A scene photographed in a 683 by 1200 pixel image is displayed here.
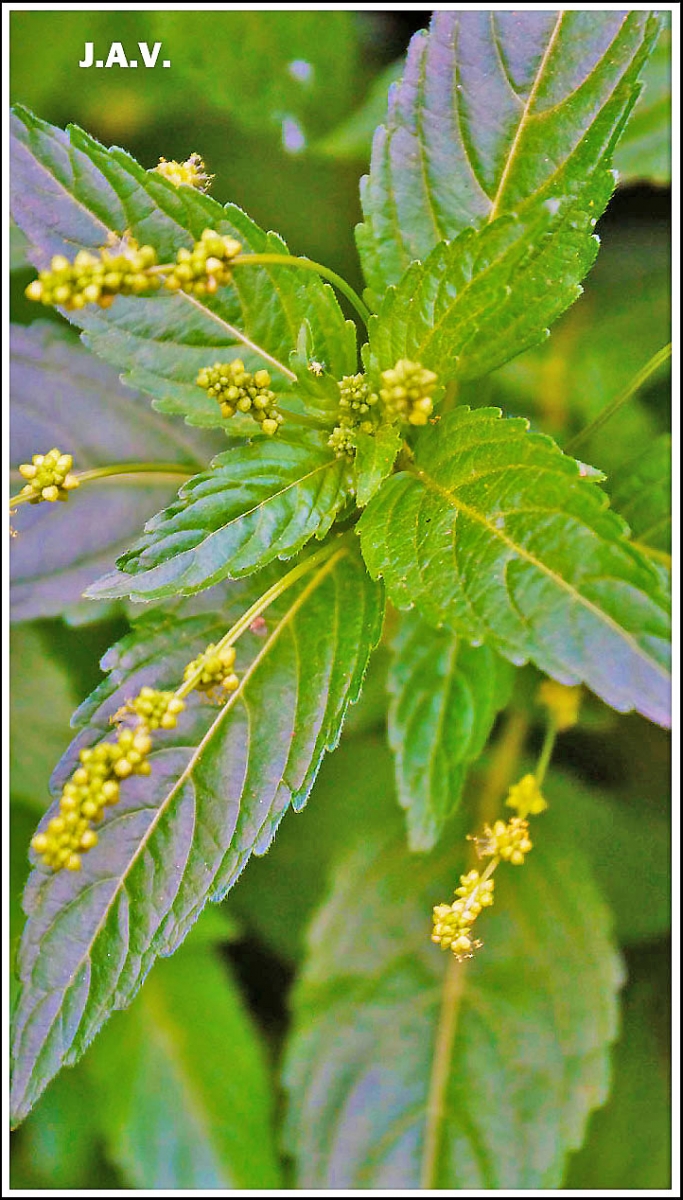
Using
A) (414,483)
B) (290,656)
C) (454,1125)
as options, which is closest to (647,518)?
(414,483)

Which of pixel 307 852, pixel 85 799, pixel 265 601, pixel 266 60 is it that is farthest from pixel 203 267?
pixel 307 852

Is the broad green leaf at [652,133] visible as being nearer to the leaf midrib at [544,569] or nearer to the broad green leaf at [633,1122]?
the leaf midrib at [544,569]

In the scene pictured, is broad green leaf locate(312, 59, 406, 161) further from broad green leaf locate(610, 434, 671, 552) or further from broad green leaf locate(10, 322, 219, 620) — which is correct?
broad green leaf locate(610, 434, 671, 552)

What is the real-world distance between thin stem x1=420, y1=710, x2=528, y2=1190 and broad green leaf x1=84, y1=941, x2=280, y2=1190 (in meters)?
0.29

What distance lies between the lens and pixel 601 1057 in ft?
4.08

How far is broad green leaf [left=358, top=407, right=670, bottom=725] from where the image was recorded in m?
0.72

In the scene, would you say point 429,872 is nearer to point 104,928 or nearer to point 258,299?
point 104,928

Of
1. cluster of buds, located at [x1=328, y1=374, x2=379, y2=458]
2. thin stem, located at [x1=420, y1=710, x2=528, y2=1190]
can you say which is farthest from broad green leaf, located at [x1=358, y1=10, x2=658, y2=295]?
thin stem, located at [x1=420, y1=710, x2=528, y2=1190]

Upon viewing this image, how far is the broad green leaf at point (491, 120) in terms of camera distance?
910mm

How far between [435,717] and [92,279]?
2.13ft

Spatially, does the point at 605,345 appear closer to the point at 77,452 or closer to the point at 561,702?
the point at 561,702

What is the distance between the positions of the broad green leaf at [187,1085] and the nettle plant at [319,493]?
61cm

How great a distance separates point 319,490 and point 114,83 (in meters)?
0.99

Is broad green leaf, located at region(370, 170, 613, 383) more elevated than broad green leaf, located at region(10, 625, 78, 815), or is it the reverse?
broad green leaf, located at region(370, 170, 613, 383)
